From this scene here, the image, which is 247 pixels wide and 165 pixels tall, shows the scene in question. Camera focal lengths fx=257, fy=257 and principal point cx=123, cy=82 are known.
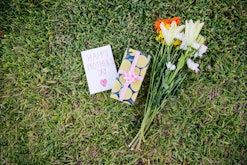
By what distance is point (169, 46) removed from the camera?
182 cm

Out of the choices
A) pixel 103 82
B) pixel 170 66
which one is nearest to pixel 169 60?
pixel 170 66

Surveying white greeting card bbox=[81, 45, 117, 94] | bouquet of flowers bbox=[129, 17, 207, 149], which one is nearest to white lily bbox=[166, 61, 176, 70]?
bouquet of flowers bbox=[129, 17, 207, 149]

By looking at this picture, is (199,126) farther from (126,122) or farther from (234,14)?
(234,14)

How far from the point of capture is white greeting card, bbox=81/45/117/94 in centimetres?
193

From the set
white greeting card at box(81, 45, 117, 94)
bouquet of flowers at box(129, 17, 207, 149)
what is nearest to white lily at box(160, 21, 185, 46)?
bouquet of flowers at box(129, 17, 207, 149)

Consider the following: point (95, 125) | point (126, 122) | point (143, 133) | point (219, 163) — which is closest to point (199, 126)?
point (219, 163)

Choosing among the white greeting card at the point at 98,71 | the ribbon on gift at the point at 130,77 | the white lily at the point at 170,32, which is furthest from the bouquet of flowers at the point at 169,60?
the white greeting card at the point at 98,71

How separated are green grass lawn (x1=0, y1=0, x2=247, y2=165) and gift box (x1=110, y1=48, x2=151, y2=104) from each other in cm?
13

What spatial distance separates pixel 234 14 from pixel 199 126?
0.92m

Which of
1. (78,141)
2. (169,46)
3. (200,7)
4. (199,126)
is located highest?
(200,7)

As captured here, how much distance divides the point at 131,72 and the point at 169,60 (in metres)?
0.28

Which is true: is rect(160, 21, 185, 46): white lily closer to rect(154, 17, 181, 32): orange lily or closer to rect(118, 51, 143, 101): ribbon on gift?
rect(154, 17, 181, 32): orange lily

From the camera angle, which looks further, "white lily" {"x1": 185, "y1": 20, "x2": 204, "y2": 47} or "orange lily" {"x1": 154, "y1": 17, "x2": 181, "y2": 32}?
"orange lily" {"x1": 154, "y1": 17, "x2": 181, "y2": 32}

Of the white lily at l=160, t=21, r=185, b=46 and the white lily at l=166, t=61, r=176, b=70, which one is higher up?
the white lily at l=160, t=21, r=185, b=46
